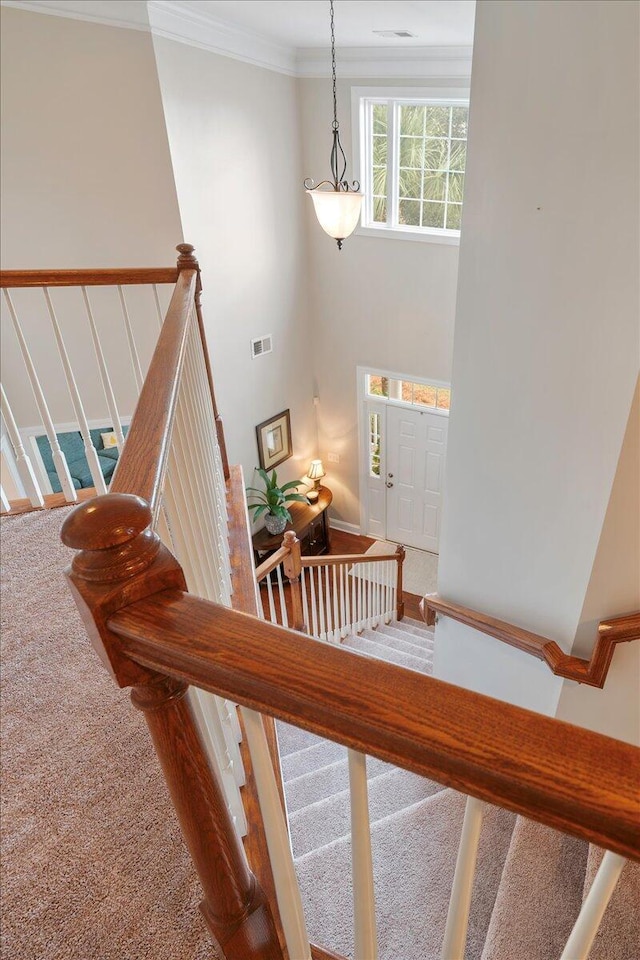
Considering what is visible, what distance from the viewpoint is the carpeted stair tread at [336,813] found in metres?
A: 2.10

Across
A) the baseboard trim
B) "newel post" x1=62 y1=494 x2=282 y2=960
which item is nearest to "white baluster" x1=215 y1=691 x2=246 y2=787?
"newel post" x1=62 y1=494 x2=282 y2=960

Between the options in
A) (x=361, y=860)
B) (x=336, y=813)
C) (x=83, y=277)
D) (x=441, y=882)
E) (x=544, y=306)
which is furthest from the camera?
(x=83, y=277)

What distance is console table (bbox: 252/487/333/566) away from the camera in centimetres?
642

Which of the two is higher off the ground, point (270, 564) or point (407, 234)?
point (407, 234)

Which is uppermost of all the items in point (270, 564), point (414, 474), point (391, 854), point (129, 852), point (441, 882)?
point (129, 852)

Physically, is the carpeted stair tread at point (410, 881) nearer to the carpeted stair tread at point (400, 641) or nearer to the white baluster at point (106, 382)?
the white baluster at point (106, 382)

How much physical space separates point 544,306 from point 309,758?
238cm

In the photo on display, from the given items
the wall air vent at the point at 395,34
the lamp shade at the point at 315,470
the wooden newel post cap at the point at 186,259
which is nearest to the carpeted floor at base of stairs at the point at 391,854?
the wooden newel post cap at the point at 186,259

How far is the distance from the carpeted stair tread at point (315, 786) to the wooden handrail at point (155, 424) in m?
1.90

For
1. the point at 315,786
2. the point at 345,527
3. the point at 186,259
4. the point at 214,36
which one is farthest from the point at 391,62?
the point at 315,786

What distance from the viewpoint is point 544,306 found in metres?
2.05

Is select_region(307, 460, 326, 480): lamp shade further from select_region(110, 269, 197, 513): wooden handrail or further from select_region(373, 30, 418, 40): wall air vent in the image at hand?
select_region(110, 269, 197, 513): wooden handrail

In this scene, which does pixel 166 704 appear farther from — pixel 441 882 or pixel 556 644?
pixel 556 644

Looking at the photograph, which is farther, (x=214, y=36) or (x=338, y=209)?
(x=214, y=36)
